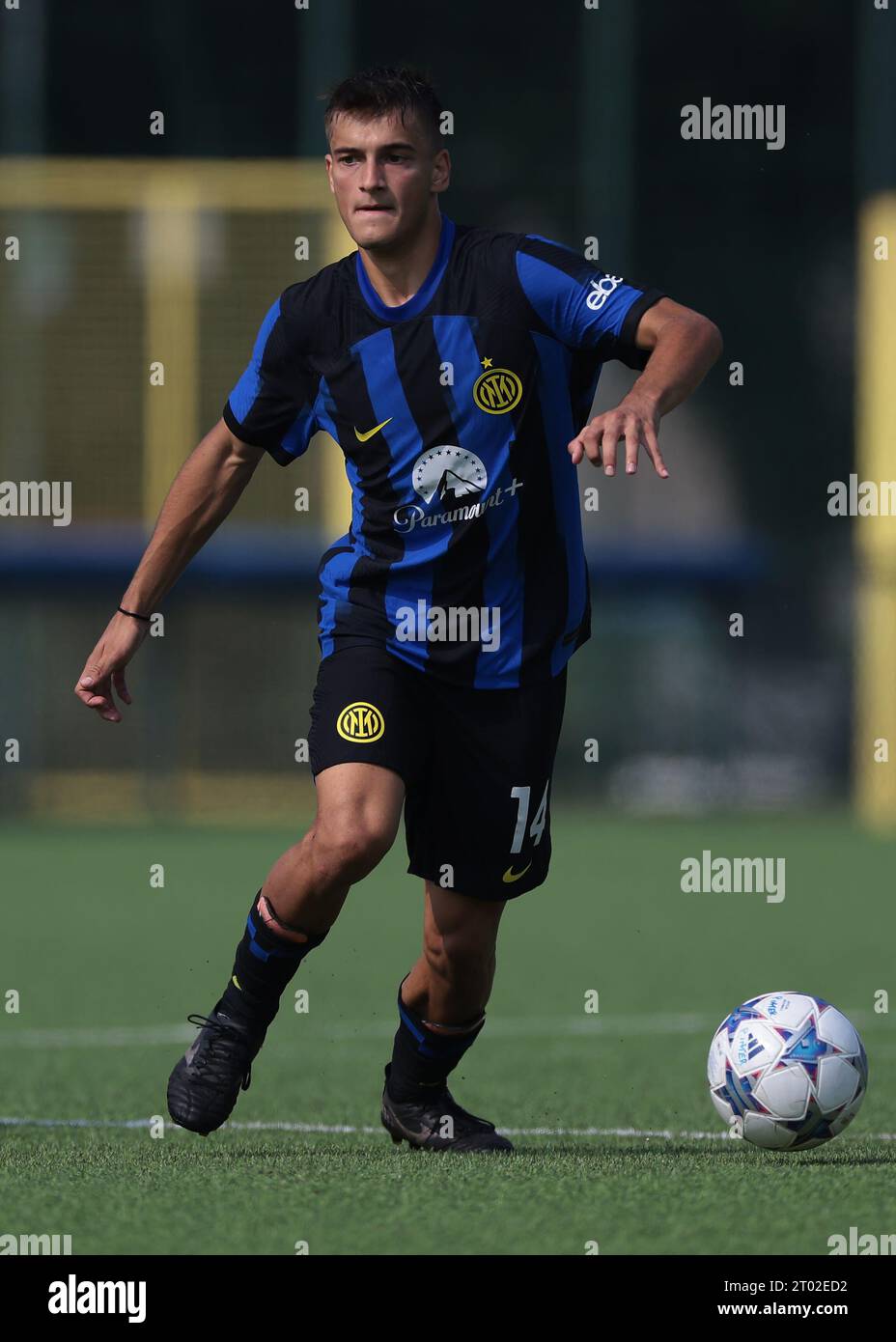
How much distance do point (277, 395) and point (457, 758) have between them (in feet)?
2.98

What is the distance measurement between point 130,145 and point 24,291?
9.91ft

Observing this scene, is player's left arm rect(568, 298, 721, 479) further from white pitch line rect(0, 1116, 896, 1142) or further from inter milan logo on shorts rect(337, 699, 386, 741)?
white pitch line rect(0, 1116, 896, 1142)

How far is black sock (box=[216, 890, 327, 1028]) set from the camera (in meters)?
5.09

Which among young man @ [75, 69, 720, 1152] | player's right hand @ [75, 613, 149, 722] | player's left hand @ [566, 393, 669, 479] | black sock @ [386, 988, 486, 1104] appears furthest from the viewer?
black sock @ [386, 988, 486, 1104]

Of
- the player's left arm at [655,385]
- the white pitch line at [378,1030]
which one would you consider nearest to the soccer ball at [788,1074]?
the player's left arm at [655,385]

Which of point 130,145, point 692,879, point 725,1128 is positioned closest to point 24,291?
point 130,145

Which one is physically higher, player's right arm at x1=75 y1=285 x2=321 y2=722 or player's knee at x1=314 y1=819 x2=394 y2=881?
player's right arm at x1=75 y1=285 x2=321 y2=722

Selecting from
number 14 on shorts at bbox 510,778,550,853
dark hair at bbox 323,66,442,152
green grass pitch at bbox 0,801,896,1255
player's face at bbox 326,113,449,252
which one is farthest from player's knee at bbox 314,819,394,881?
dark hair at bbox 323,66,442,152

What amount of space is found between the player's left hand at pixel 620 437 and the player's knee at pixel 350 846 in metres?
0.93

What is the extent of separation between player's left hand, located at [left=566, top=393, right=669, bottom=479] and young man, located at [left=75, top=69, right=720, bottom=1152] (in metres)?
0.45

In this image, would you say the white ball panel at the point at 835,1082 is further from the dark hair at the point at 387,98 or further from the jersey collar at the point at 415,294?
the dark hair at the point at 387,98

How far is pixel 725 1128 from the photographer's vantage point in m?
5.69

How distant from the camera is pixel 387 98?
16.4 feet

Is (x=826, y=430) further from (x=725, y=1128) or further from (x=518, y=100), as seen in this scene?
(x=725, y=1128)
